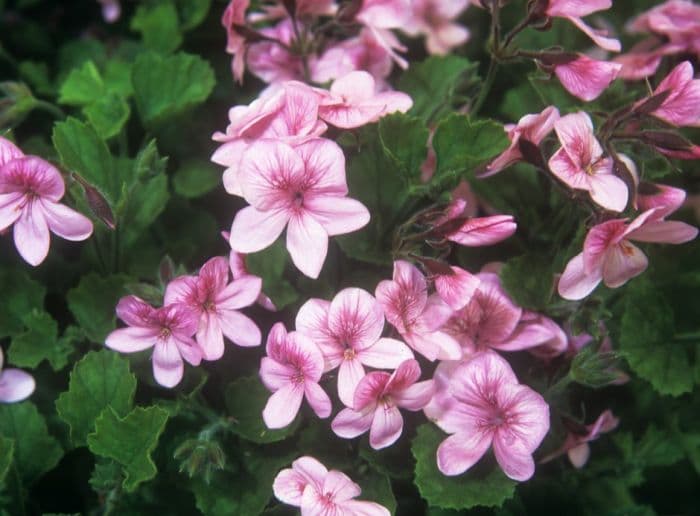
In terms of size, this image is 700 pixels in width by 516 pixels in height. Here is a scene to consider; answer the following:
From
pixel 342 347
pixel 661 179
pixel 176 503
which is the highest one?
pixel 342 347

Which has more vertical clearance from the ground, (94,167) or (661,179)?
(94,167)

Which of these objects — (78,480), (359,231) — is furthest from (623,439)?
(78,480)

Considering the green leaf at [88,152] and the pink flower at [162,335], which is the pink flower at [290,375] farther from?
the green leaf at [88,152]

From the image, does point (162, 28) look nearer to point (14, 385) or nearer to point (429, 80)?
point (429, 80)

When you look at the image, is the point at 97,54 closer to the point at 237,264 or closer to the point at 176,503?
the point at 237,264

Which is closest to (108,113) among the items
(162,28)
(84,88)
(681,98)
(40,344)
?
(84,88)

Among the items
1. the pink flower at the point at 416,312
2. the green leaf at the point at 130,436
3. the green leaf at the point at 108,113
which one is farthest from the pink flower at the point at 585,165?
the green leaf at the point at 108,113

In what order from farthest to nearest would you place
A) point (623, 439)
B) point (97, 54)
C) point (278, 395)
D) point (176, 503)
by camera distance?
point (97, 54) → point (623, 439) → point (176, 503) → point (278, 395)
